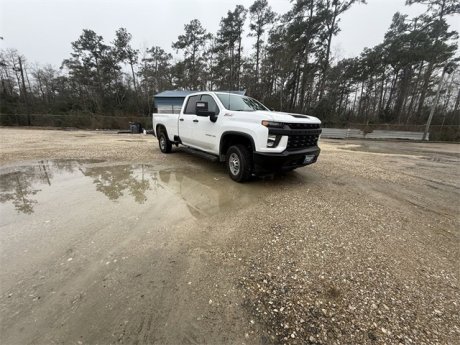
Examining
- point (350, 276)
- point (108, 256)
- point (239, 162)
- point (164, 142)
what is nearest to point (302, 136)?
point (239, 162)

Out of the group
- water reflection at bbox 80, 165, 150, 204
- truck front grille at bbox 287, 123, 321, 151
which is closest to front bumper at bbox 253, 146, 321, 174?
truck front grille at bbox 287, 123, 321, 151

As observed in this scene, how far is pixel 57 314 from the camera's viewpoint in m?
1.64

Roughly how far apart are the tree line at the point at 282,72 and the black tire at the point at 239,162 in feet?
72.8

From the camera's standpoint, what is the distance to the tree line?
68.7 ft

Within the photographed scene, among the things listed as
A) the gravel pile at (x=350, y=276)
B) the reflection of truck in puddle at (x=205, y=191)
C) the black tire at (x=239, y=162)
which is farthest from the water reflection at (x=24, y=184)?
the gravel pile at (x=350, y=276)

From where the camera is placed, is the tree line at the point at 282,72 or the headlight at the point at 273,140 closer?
the headlight at the point at 273,140

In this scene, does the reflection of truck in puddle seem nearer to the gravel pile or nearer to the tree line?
the gravel pile

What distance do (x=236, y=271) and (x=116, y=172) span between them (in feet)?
14.7

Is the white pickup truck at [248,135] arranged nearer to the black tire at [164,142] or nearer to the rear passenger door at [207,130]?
the rear passenger door at [207,130]

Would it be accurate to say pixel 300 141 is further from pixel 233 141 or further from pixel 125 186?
pixel 125 186

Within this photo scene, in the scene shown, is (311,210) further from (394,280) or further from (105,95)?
(105,95)

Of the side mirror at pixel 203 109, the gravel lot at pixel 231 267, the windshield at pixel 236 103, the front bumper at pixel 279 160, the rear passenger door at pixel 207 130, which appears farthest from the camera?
the rear passenger door at pixel 207 130

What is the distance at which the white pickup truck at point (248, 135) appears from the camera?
12.9 feet

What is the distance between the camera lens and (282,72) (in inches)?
989
